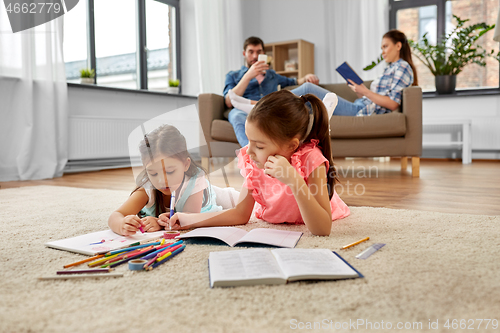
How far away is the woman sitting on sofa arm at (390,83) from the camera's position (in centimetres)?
261

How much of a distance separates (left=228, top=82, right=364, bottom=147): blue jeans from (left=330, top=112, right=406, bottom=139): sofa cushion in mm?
137

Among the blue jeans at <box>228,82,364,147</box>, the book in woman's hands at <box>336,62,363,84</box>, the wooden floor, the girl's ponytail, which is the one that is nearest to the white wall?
the blue jeans at <box>228,82,364,147</box>

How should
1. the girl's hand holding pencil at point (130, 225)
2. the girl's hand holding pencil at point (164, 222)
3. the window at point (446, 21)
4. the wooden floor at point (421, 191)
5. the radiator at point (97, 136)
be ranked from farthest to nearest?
the window at point (446, 21)
the radiator at point (97, 136)
the wooden floor at point (421, 191)
the girl's hand holding pencil at point (164, 222)
the girl's hand holding pencil at point (130, 225)

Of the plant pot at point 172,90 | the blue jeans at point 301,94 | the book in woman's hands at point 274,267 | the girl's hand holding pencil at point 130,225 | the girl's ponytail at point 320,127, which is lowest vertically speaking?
the book in woman's hands at point 274,267

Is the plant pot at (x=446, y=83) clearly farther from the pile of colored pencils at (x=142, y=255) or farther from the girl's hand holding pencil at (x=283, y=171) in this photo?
the pile of colored pencils at (x=142, y=255)

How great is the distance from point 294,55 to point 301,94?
7.92 ft

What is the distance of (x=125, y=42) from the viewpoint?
4.04 metres

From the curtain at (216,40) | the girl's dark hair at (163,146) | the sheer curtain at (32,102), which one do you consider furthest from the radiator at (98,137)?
the girl's dark hair at (163,146)

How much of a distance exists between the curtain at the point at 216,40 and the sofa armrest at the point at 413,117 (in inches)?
98.2

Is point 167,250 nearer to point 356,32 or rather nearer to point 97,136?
point 97,136

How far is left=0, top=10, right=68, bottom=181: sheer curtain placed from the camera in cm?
274

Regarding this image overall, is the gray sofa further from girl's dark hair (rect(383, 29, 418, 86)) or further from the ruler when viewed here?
the ruler

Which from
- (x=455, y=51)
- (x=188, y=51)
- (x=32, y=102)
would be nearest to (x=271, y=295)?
(x=32, y=102)

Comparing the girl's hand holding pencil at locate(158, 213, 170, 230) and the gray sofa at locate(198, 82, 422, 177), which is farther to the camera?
the gray sofa at locate(198, 82, 422, 177)
